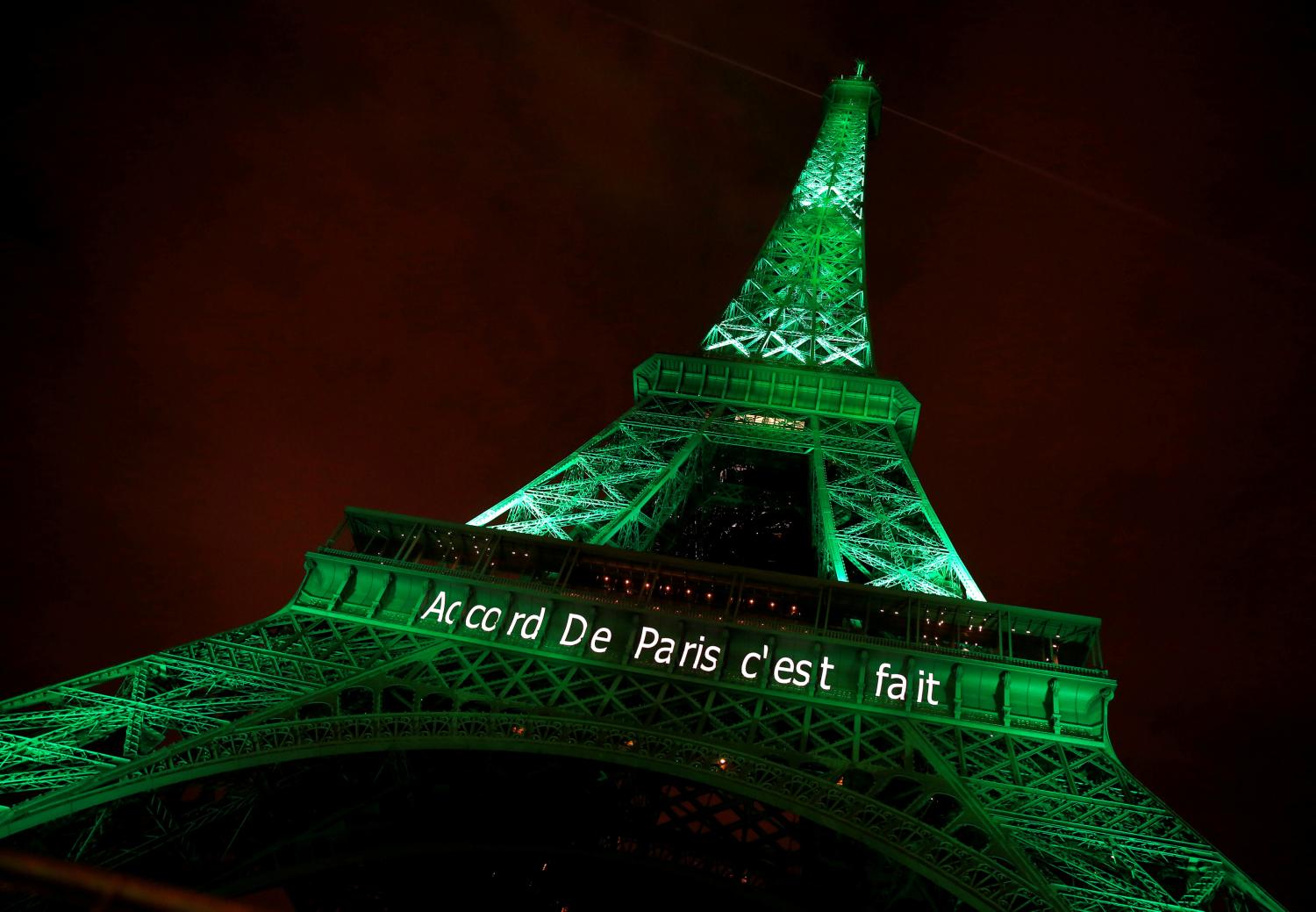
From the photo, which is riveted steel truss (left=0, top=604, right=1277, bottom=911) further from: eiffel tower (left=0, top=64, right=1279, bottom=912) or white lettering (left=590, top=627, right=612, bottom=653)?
white lettering (left=590, top=627, right=612, bottom=653)

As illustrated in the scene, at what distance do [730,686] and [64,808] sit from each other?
36.7ft

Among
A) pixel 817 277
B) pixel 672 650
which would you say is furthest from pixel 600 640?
pixel 817 277

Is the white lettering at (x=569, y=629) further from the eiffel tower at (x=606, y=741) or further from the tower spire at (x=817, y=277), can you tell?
the tower spire at (x=817, y=277)

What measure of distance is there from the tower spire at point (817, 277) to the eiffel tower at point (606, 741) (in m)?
14.0

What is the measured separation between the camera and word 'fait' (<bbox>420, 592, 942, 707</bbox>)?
17953 millimetres

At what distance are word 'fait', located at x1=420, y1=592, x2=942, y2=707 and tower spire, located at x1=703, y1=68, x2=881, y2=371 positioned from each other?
19269 mm

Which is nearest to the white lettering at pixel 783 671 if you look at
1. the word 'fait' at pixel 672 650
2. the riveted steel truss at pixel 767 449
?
the word 'fait' at pixel 672 650

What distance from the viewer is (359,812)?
18219mm

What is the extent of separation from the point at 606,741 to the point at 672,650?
322 cm

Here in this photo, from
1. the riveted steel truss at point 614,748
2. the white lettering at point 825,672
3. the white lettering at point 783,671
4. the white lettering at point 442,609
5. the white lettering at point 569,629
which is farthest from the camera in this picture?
the white lettering at point 442,609

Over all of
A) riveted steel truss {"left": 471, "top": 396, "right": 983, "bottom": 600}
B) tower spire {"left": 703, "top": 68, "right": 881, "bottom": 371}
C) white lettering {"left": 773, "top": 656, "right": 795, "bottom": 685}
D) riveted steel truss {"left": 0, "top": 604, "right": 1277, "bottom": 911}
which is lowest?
riveted steel truss {"left": 0, "top": 604, "right": 1277, "bottom": 911}

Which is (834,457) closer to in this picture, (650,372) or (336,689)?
(650,372)

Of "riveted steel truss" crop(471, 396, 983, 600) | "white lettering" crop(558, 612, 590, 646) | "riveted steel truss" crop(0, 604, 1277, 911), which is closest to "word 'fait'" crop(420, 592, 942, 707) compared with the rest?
"white lettering" crop(558, 612, 590, 646)

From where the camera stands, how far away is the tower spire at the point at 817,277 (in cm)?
3816
